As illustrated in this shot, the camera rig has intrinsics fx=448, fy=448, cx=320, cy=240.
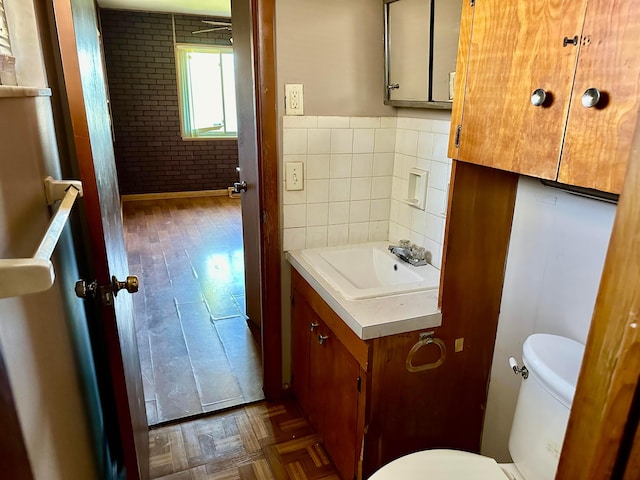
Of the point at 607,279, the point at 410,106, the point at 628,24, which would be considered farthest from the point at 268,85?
the point at 607,279

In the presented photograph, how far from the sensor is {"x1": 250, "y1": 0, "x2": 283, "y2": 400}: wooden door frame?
172 cm

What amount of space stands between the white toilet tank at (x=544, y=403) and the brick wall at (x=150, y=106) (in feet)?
18.9

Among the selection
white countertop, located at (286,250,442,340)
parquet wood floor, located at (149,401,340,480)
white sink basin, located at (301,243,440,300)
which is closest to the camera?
white countertop, located at (286,250,442,340)

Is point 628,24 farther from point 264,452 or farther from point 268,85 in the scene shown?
point 264,452

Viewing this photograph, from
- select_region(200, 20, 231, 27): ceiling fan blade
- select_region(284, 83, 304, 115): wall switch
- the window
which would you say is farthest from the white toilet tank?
select_region(200, 20, 231, 27): ceiling fan blade

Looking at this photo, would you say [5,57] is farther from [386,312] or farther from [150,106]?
[150,106]

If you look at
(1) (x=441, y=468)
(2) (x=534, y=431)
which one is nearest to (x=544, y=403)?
(2) (x=534, y=431)

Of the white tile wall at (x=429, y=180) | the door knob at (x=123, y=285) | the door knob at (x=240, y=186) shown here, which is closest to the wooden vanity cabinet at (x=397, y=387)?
the white tile wall at (x=429, y=180)

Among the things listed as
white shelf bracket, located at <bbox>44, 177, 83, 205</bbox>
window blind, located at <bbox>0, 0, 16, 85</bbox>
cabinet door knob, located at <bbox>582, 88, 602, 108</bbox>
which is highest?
window blind, located at <bbox>0, 0, 16, 85</bbox>

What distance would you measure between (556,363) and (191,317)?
2425mm

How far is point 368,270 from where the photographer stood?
201cm

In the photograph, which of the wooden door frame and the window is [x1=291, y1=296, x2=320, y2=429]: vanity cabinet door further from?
the window

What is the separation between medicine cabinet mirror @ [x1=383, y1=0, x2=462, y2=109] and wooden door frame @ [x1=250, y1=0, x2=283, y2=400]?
0.49 m

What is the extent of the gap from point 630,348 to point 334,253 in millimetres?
1564
